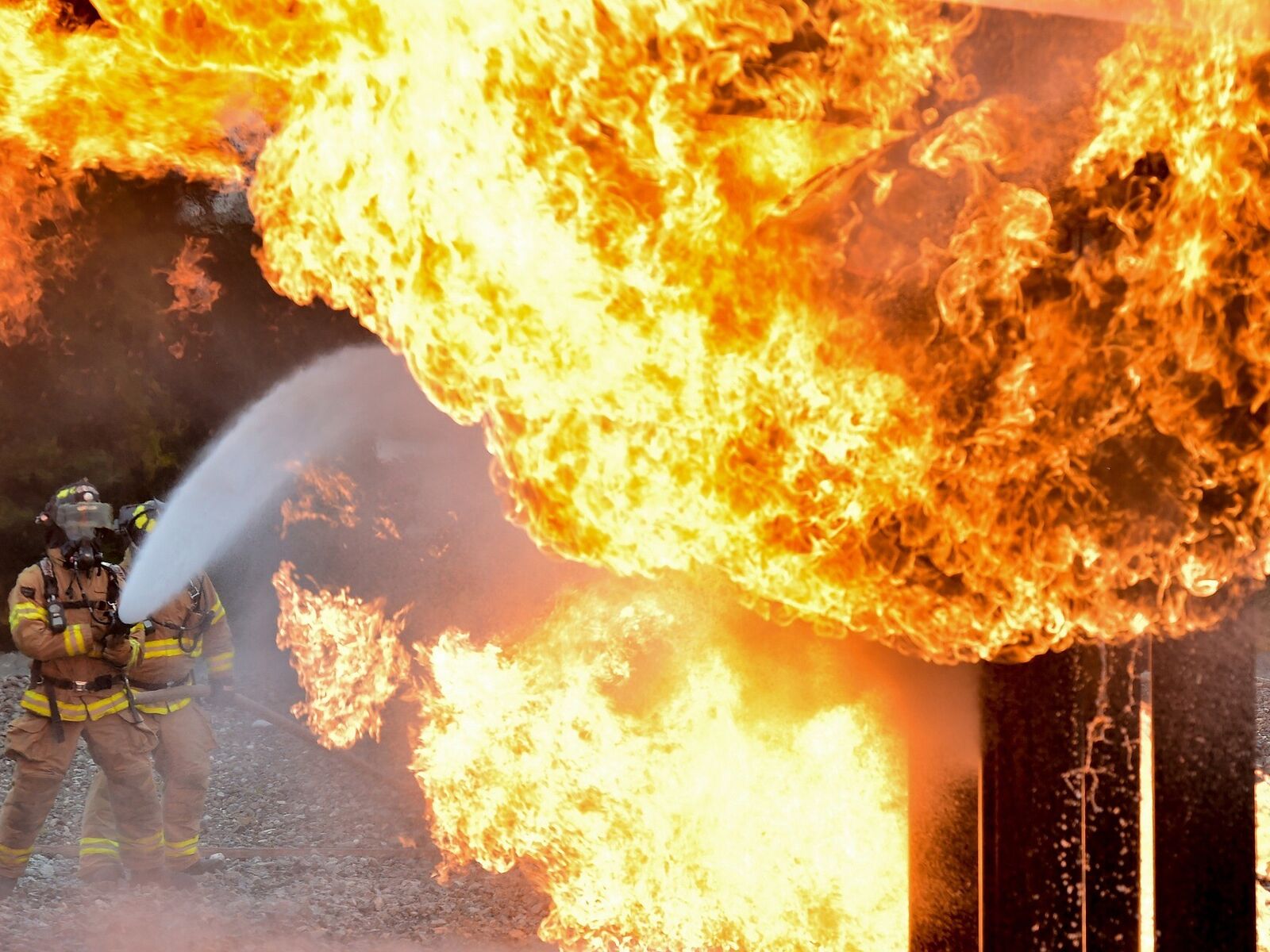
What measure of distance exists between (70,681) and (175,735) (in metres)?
0.68

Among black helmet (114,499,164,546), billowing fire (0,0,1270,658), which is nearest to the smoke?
black helmet (114,499,164,546)

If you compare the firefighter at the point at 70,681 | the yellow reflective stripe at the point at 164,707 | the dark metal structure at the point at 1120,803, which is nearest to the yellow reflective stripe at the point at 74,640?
the firefighter at the point at 70,681

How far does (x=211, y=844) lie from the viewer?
23.7 feet

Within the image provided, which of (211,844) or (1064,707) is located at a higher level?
(1064,707)

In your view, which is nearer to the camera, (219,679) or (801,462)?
(801,462)

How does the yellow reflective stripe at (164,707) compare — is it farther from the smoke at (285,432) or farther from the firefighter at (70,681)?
the smoke at (285,432)

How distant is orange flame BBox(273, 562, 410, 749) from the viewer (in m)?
9.15

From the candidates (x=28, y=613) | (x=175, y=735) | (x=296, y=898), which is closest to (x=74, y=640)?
(x=28, y=613)

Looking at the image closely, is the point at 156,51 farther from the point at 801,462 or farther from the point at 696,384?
the point at 801,462

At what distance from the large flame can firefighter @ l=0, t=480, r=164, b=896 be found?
1.85 meters

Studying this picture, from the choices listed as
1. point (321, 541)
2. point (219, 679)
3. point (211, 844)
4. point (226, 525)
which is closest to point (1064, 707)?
point (219, 679)

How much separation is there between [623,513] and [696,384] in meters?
0.58

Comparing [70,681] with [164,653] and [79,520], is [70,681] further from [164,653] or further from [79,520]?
[79,520]

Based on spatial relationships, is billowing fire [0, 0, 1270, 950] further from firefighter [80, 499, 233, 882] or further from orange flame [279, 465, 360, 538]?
orange flame [279, 465, 360, 538]
